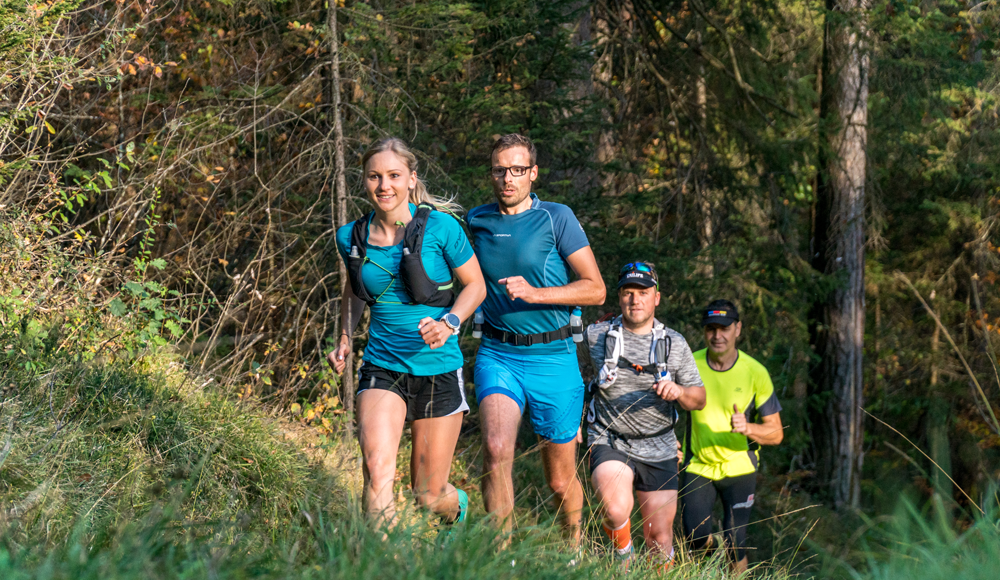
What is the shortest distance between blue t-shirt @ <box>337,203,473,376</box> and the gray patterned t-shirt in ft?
4.55

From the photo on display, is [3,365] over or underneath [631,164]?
underneath

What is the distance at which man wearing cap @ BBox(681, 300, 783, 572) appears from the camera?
19.2 feet

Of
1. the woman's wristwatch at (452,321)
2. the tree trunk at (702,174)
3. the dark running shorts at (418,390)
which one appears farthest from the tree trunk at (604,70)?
the woman's wristwatch at (452,321)

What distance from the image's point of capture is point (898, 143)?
13.9 m

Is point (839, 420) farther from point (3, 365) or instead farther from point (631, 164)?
point (3, 365)

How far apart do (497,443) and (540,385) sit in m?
0.49

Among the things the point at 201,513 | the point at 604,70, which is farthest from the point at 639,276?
the point at 604,70

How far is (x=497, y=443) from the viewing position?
4.71 metres

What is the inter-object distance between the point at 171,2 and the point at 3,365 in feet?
17.9

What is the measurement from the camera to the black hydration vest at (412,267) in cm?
441

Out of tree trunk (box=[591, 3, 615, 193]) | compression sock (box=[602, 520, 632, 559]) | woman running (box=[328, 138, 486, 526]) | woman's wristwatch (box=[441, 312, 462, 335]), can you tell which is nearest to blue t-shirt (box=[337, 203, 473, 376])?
woman running (box=[328, 138, 486, 526])

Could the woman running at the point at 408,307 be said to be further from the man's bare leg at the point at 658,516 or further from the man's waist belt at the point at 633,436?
the man's bare leg at the point at 658,516

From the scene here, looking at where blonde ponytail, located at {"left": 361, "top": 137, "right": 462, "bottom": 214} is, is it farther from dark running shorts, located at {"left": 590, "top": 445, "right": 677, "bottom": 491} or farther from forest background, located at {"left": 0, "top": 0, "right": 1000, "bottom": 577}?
dark running shorts, located at {"left": 590, "top": 445, "right": 677, "bottom": 491}

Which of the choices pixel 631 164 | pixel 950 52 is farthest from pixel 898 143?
pixel 631 164
